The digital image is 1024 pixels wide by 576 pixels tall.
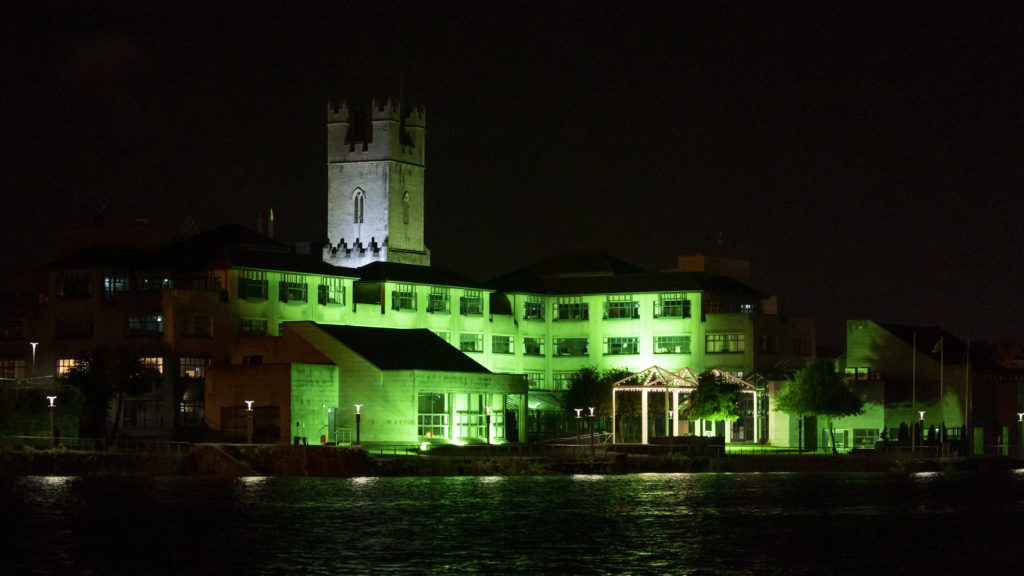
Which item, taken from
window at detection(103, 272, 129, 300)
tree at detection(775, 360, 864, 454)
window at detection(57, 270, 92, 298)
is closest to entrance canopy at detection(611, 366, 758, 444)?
tree at detection(775, 360, 864, 454)

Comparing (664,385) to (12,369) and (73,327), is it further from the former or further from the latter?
(12,369)

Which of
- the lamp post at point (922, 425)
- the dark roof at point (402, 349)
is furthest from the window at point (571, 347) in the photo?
the lamp post at point (922, 425)

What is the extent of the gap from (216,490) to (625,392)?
4902cm

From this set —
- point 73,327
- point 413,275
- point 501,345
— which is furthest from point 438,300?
point 73,327

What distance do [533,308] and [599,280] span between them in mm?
5595

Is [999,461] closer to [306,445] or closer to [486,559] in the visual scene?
[306,445]

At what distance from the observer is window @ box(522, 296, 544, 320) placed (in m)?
162

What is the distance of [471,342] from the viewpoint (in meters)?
156

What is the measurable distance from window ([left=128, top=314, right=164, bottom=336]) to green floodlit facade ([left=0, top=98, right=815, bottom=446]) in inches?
3.7

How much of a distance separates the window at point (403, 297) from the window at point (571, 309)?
15.7 m

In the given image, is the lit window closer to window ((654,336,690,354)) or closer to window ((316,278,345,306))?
window ((316,278,345,306))

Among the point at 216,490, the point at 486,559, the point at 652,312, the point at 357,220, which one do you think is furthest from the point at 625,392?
the point at 486,559

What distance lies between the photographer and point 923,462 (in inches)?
5098

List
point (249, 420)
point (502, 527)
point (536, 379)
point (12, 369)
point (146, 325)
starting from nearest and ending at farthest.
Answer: point (502, 527), point (249, 420), point (146, 325), point (12, 369), point (536, 379)
